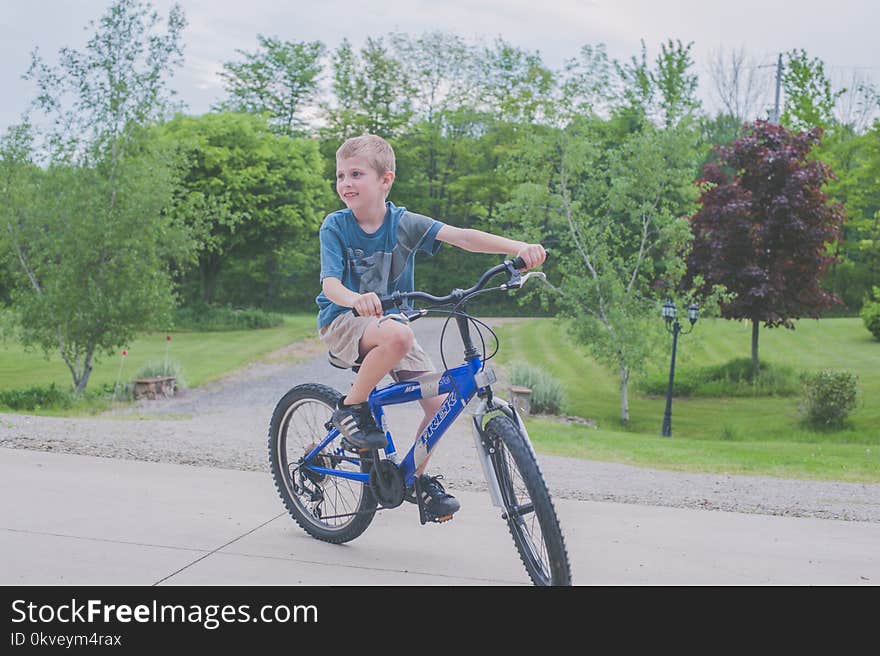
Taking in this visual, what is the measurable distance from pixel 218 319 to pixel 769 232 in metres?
18.8

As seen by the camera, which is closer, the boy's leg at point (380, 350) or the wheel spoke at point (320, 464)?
the boy's leg at point (380, 350)

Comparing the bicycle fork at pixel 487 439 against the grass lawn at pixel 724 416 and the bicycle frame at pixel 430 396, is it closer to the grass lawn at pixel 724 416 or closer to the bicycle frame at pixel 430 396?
the bicycle frame at pixel 430 396

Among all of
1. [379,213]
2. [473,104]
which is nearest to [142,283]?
[379,213]

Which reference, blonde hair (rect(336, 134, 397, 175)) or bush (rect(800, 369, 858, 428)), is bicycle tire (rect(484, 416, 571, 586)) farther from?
bush (rect(800, 369, 858, 428))

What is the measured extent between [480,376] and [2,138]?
16.9 metres

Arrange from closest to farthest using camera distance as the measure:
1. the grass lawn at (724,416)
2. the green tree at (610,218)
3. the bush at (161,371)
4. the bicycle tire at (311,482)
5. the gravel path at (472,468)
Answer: the bicycle tire at (311,482), the gravel path at (472,468), the grass lawn at (724,416), the green tree at (610,218), the bush at (161,371)

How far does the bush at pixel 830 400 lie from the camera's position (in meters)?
16.5

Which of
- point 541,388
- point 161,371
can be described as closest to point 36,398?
point 161,371

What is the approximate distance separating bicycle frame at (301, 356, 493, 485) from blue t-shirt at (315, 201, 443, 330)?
0.37 m

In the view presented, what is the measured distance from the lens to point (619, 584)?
10.9 ft

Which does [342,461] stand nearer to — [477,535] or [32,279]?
[477,535]

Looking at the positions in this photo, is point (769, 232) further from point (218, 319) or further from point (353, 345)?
point (353, 345)

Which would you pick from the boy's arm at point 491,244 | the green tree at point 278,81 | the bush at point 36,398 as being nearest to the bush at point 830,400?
the bush at point 36,398

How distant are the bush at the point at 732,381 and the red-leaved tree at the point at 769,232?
3.01 ft
